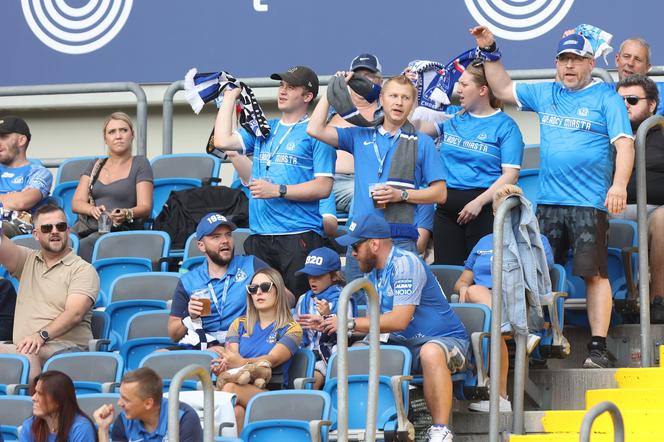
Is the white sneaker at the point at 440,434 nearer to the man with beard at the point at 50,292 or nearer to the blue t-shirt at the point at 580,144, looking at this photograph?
the blue t-shirt at the point at 580,144

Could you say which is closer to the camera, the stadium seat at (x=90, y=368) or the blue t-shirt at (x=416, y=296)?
the blue t-shirt at (x=416, y=296)

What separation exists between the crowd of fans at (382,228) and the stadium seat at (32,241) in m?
0.67

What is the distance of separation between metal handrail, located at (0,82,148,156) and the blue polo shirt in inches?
158

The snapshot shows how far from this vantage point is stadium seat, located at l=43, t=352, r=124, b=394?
26.2ft

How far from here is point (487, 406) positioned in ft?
25.3

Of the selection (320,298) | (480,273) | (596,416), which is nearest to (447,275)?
(480,273)

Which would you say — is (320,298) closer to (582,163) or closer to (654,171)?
(582,163)

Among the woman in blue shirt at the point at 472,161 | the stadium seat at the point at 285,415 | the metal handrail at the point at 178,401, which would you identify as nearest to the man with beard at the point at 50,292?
the stadium seat at the point at 285,415

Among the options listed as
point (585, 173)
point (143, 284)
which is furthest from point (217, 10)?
point (585, 173)

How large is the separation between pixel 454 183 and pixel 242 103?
1326mm

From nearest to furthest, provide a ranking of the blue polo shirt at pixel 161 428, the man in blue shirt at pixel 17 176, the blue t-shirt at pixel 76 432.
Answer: the blue polo shirt at pixel 161 428 < the blue t-shirt at pixel 76 432 < the man in blue shirt at pixel 17 176

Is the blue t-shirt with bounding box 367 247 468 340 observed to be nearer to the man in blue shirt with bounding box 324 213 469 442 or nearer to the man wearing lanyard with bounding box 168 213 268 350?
the man in blue shirt with bounding box 324 213 469 442

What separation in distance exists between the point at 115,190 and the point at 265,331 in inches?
94.9

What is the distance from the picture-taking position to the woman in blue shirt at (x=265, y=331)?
7.69 meters
